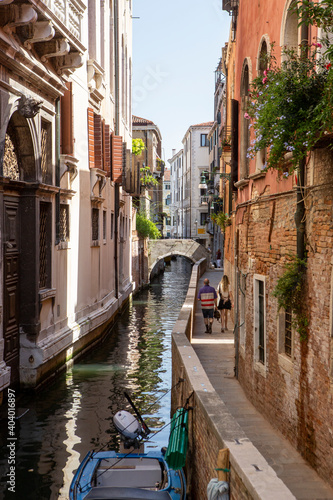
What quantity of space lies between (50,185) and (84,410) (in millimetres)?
3890

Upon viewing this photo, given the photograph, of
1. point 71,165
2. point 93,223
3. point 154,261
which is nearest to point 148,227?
point 154,261

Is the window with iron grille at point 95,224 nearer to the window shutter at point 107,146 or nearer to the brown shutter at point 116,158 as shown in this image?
the window shutter at point 107,146

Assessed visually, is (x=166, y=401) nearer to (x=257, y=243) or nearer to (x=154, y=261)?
(x=257, y=243)

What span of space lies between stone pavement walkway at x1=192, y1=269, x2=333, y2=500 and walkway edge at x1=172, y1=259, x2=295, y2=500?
0.80 meters

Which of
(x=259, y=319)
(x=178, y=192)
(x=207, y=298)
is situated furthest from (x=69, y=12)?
(x=178, y=192)

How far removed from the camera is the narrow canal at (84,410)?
7543mm

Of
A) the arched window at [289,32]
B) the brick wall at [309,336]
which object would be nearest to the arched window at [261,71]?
the brick wall at [309,336]

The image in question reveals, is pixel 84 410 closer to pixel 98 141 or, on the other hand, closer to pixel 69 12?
pixel 69 12

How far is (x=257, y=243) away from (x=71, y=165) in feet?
16.3

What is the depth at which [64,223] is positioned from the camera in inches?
501

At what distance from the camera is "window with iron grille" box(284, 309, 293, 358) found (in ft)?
24.1

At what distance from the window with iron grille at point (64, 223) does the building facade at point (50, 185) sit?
0.07 feet

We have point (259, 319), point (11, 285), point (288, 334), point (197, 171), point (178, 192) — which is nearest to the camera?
point (288, 334)

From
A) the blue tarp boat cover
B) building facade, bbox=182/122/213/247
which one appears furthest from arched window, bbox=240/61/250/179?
building facade, bbox=182/122/213/247
